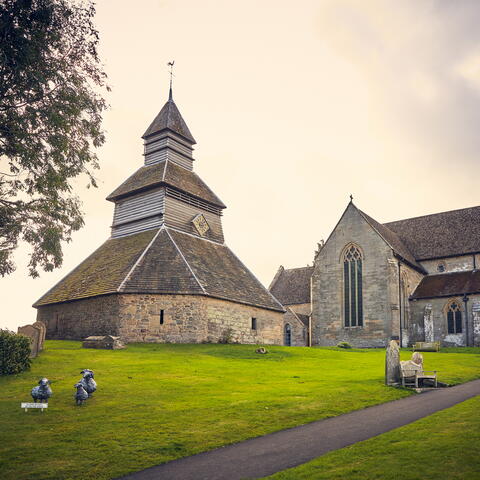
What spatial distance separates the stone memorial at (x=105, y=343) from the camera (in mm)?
28714

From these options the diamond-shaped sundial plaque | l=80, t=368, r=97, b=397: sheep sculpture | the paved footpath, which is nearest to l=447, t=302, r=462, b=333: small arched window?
the diamond-shaped sundial plaque

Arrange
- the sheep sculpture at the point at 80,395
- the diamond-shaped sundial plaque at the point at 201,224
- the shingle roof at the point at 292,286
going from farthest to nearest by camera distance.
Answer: the shingle roof at the point at 292,286 < the diamond-shaped sundial plaque at the point at 201,224 < the sheep sculpture at the point at 80,395

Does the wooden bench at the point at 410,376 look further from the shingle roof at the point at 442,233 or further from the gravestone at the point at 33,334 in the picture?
the shingle roof at the point at 442,233

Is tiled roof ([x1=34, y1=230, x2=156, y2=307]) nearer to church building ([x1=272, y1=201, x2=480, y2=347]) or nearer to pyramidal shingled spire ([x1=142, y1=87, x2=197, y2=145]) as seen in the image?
pyramidal shingled spire ([x1=142, y1=87, x2=197, y2=145])

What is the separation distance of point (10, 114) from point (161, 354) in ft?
45.1

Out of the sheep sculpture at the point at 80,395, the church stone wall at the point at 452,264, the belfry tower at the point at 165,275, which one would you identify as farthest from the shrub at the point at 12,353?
the church stone wall at the point at 452,264

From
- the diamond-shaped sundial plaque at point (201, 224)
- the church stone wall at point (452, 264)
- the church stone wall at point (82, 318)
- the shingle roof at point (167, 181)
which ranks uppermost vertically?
the shingle roof at point (167, 181)

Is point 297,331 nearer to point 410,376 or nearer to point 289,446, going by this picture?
point 410,376

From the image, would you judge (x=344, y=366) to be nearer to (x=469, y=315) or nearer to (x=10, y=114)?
(x=10, y=114)

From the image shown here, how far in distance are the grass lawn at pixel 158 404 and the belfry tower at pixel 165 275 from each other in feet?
17.5

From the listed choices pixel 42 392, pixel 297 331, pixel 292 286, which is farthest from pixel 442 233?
pixel 42 392

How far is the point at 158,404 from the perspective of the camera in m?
15.8

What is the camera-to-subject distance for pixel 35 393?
49.8 feet

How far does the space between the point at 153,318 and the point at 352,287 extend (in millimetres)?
23322
